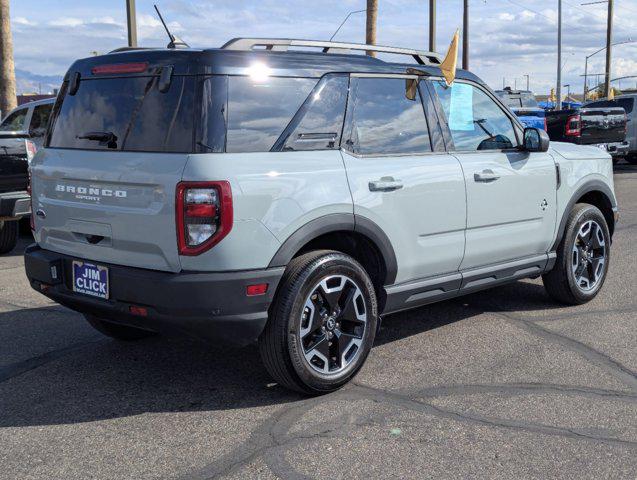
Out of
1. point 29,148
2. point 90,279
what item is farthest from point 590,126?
point 90,279

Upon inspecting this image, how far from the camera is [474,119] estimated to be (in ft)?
17.6

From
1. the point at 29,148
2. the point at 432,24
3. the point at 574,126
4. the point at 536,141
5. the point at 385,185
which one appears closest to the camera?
the point at 385,185

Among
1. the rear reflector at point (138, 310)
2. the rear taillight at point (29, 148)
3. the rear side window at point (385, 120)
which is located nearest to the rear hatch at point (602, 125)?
the rear taillight at point (29, 148)

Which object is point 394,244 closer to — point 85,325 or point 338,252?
point 338,252

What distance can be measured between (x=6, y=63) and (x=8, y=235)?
10845 millimetres

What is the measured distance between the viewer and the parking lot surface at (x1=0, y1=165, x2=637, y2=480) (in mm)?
3436

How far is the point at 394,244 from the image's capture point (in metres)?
4.59

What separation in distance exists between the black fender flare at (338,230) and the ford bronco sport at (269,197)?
10mm

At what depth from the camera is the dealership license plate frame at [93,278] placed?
411cm

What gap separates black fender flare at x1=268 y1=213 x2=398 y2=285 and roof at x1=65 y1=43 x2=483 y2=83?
0.83 meters

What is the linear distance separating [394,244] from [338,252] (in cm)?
45

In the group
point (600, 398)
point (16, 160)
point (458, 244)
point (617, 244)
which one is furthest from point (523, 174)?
point (16, 160)

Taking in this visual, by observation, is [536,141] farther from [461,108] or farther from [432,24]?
[432,24]

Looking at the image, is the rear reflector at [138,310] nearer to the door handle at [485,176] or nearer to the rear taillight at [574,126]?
the door handle at [485,176]
